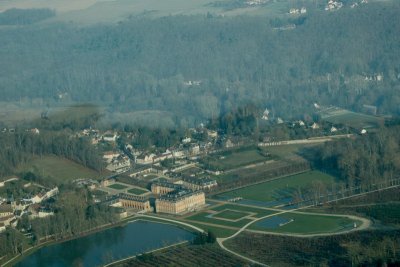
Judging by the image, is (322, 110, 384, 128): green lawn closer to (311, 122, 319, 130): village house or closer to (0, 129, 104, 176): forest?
(311, 122, 319, 130): village house

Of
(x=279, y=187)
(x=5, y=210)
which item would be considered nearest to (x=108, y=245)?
(x=5, y=210)

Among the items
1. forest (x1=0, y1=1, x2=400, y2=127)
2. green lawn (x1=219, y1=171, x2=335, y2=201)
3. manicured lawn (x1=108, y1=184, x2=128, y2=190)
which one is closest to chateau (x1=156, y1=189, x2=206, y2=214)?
green lawn (x1=219, y1=171, x2=335, y2=201)

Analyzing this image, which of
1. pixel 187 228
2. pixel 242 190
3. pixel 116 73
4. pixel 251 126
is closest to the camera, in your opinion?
pixel 187 228

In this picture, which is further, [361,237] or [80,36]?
[80,36]

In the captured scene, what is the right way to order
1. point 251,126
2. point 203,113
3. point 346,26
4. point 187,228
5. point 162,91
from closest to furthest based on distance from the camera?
point 187,228, point 251,126, point 203,113, point 162,91, point 346,26

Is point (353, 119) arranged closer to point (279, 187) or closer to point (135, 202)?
point (279, 187)

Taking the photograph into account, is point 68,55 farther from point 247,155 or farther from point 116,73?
point 247,155

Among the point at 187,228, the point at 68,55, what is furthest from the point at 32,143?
the point at 68,55
